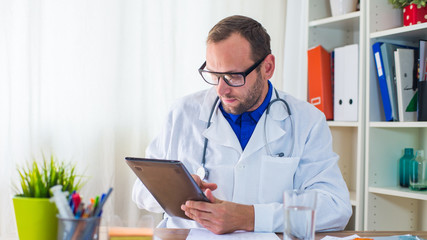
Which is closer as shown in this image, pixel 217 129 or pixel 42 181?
pixel 42 181

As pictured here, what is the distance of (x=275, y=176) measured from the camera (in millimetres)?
1698

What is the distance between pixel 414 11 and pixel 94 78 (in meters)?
1.57

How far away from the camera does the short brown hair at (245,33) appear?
1.72m

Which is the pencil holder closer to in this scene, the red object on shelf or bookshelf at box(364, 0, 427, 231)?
bookshelf at box(364, 0, 427, 231)

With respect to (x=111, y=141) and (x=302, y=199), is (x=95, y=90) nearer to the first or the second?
(x=111, y=141)

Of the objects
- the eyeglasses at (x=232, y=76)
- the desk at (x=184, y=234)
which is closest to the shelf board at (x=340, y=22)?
the eyeglasses at (x=232, y=76)

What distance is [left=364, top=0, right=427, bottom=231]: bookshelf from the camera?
234 centimetres

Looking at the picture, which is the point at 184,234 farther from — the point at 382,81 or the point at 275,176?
the point at 382,81

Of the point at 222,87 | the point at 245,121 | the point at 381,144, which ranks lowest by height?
the point at 381,144

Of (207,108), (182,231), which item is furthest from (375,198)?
(182,231)

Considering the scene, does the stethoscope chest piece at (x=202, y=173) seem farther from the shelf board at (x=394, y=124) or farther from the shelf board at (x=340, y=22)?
the shelf board at (x=340, y=22)

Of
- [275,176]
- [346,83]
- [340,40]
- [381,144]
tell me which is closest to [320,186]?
[275,176]

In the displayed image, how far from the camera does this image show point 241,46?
5.58 feet

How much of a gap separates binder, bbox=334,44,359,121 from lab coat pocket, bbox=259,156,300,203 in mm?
890
